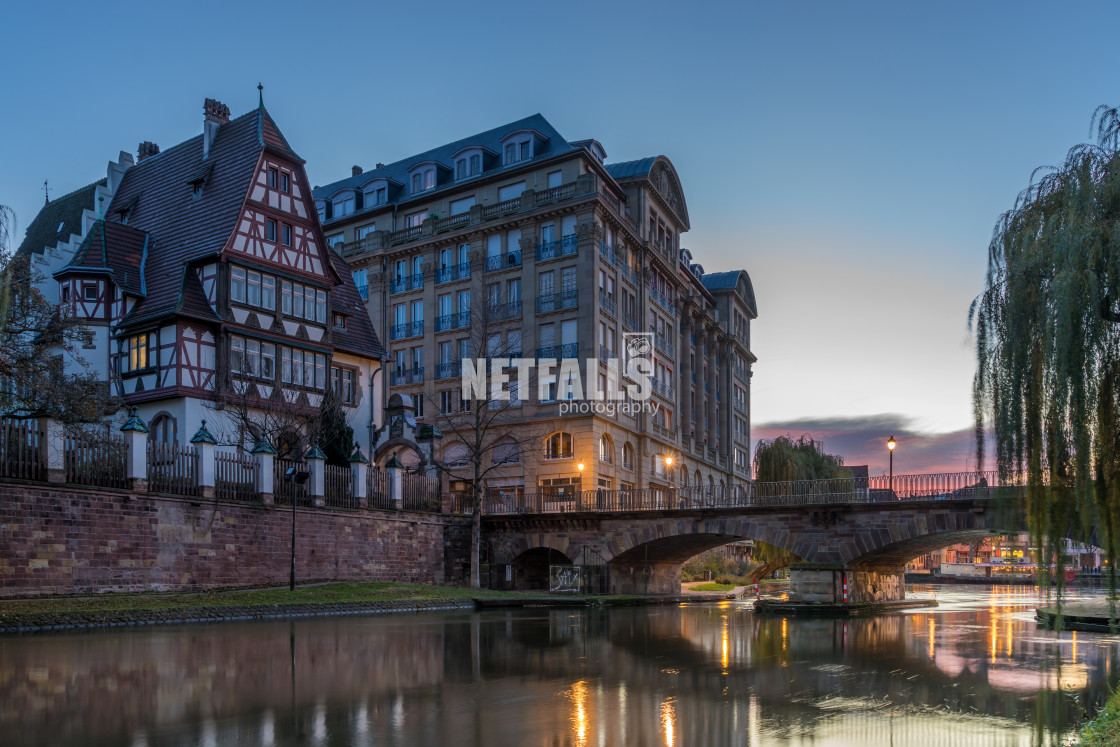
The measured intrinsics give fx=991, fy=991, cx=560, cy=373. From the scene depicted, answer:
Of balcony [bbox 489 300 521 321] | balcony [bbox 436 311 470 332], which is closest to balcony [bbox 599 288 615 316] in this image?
balcony [bbox 489 300 521 321]

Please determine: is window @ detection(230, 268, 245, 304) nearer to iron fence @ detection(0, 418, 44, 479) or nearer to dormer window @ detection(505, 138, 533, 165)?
iron fence @ detection(0, 418, 44, 479)

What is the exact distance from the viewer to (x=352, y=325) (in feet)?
159

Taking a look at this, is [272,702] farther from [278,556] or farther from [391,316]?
[391,316]

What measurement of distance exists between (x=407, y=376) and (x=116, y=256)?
906 inches

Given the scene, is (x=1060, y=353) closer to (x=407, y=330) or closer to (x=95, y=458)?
(x=95, y=458)

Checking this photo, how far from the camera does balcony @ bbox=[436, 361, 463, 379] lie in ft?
194

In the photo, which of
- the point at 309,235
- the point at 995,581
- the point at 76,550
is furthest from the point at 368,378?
the point at 995,581

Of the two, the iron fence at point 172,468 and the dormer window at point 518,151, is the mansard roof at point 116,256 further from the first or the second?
the dormer window at point 518,151

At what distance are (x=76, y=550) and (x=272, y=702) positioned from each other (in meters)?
18.4

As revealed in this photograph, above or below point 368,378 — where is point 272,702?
below

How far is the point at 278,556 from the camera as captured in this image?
111ft

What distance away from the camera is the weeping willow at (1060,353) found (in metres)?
11.7

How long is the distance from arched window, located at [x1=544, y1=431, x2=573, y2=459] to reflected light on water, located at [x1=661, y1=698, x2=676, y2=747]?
42.5 m

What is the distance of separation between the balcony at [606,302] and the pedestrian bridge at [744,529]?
454 inches
